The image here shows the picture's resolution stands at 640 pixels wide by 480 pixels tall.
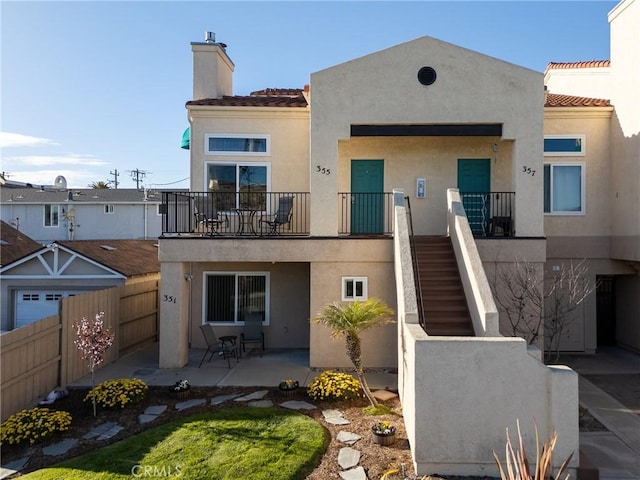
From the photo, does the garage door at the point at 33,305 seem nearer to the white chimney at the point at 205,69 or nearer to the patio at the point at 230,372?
the patio at the point at 230,372

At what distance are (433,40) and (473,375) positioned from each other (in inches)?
349

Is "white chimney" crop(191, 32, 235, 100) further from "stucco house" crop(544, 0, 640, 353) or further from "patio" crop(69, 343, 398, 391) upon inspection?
"stucco house" crop(544, 0, 640, 353)

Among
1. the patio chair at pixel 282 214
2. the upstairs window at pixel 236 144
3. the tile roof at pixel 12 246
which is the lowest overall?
the tile roof at pixel 12 246

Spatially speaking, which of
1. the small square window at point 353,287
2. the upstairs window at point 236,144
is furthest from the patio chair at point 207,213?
the small square window at point 353,287

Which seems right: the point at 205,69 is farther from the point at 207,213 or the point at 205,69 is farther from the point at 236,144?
the point at 207,213

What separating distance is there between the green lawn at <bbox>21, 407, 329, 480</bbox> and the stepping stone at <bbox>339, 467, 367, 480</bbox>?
496 mm

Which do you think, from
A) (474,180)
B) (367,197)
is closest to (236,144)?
(367,197)

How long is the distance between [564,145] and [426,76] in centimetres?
523

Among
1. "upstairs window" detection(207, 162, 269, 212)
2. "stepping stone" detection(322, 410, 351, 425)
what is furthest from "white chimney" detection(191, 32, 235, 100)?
"stepping stone" detection(322, 410, 351, 425)

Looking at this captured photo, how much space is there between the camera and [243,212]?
13406 millimetres

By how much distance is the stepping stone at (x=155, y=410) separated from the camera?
8523 mm

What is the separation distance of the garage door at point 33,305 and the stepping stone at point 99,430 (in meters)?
8.28

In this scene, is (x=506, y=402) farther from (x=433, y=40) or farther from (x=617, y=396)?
(x=433, y=40)

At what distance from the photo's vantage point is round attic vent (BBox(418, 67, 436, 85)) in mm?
11609
